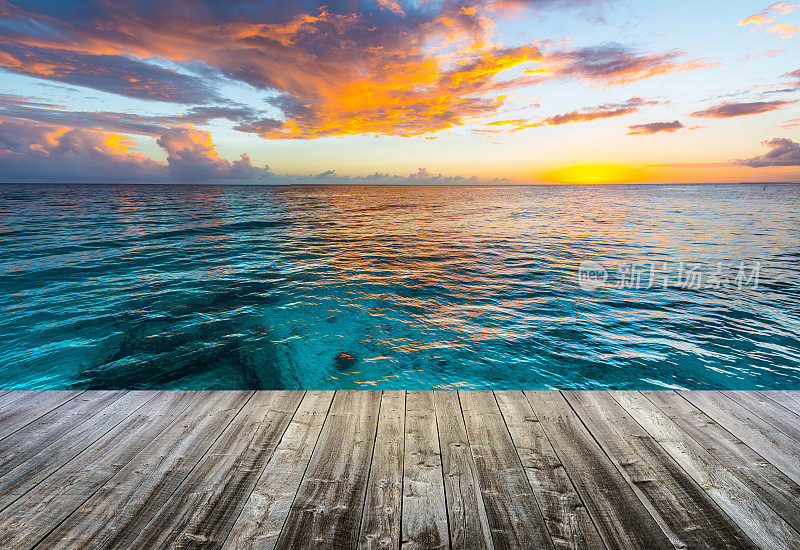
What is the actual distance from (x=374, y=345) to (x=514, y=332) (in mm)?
3328

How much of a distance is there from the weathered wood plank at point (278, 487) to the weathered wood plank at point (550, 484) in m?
1.65

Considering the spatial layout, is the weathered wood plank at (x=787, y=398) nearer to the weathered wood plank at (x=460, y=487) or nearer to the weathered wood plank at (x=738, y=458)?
the weathered wood plank at (x=738, y=458)

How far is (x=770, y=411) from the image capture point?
346 centimetres

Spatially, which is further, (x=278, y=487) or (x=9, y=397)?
(x=9, y=397)

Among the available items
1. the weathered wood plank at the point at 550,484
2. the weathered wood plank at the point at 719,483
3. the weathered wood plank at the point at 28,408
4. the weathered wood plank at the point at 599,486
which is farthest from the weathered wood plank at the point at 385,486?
the weathered wood plank at the point at 28,408

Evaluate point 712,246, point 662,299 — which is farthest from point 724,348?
point 712,246

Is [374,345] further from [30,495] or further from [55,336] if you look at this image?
[55,336]

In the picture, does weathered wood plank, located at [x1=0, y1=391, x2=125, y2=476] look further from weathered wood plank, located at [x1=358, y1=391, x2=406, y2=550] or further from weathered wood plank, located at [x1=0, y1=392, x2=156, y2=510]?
weathered wood plank, located at [x1=358, y1=391, x2=406, y2=550]

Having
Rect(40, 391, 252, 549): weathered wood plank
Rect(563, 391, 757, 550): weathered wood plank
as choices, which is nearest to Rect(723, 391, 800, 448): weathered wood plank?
Rect(563, 391, 757, 550): weathered wood plank

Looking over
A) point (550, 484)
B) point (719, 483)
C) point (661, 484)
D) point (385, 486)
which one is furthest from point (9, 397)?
point (719, 483)

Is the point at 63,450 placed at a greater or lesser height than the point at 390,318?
greater

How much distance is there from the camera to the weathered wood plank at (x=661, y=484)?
215cm

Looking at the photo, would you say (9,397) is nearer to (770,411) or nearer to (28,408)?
(28,408)

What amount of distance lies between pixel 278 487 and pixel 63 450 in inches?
74.2
